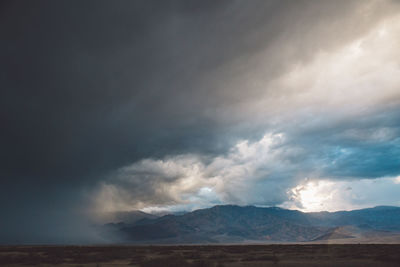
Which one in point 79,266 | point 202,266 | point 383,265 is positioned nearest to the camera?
point 202,266

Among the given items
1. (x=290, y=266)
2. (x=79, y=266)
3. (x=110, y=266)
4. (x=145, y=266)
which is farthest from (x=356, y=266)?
(x=79, y=266)

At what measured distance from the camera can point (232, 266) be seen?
3888 centimetres

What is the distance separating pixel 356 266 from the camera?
36.3 metres

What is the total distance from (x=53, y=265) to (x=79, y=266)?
596cm

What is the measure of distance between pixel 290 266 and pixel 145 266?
61.1ft

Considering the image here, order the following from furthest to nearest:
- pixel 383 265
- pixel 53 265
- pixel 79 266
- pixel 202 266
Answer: pixel 53 265 → pixel 79 266 → pixel 383 265 → pixel 202 266

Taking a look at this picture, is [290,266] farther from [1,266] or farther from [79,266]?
[1,266]

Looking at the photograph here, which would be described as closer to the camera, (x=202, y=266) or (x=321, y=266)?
(x=202, y=266)

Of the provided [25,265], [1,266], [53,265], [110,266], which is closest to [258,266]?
[110,266]

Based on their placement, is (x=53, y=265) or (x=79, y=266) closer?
(x=79, y=266)

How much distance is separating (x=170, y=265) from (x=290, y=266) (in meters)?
15.6

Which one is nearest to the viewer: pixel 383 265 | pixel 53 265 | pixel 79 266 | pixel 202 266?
pixel 202 266

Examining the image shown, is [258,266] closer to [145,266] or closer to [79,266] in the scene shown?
[145,266]

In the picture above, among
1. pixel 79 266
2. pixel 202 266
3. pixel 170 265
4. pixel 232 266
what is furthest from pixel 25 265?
pixel 232 266
